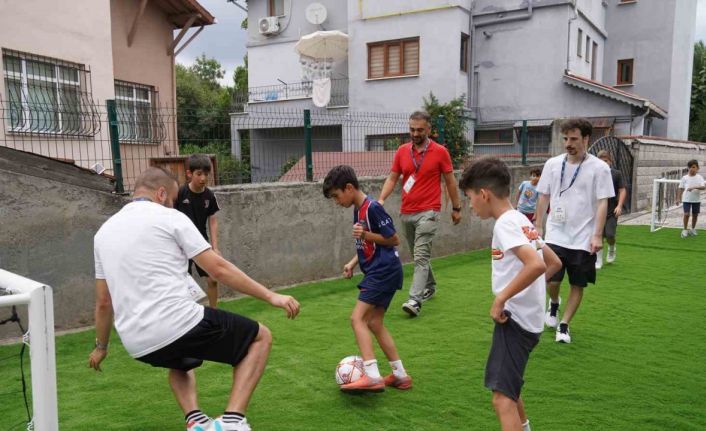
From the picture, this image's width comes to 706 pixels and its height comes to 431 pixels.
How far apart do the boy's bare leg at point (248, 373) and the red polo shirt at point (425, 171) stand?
3.62 metres

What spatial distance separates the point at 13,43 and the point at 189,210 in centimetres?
740

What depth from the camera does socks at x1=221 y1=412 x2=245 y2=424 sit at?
8.76 feet

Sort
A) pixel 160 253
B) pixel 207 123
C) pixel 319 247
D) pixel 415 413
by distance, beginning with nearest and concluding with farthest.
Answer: pixel 160 253 < pixel 415 413 < pixel 207 123 < pixel 319 247

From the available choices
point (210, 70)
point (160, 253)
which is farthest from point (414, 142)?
point (210, 70)

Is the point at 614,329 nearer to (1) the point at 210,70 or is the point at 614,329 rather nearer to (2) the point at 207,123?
(2) the point at 207,123

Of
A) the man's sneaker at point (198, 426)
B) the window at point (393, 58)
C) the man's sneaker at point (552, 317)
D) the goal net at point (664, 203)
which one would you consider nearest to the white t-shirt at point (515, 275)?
the man's sneaker at point (198, 426)

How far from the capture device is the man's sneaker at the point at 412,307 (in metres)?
5.91

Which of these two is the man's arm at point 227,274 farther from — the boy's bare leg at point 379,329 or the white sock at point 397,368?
the white sock at point 397,368

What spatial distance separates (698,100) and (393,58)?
24.6 meters

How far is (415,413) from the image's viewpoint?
3.63m

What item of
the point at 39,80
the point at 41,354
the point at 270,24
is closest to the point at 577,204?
the point at 41,354

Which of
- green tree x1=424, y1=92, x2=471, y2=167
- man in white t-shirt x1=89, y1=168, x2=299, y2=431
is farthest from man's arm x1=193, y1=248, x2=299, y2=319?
green tree x1=424, y1=92, x2=471, y2=167

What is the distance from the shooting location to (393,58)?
65.3ft

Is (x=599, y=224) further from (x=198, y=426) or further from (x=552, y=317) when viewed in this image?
(x=198, y=426)
